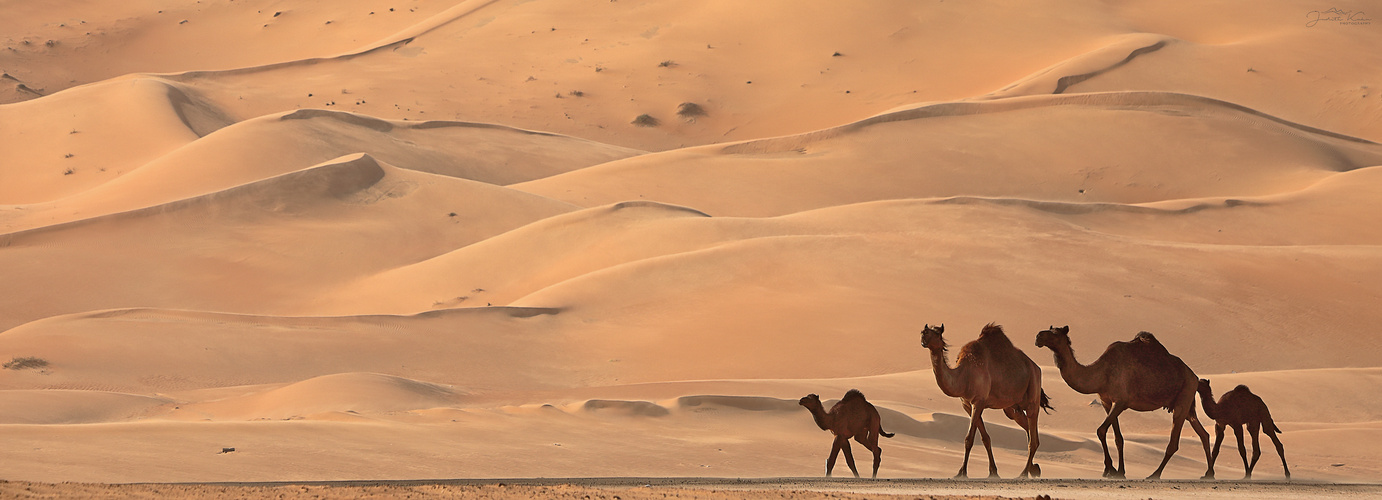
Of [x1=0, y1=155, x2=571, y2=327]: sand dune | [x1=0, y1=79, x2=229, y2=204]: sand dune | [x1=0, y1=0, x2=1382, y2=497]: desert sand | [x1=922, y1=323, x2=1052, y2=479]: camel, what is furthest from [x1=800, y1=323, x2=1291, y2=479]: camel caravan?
[x1=0, y1=79, x2=229, y2=204]: sand dune

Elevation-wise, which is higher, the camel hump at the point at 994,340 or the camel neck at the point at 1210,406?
the camel hump at the point at 994,340

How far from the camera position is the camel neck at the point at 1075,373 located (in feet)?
33.8

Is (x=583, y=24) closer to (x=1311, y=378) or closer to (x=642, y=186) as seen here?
(x=642, y=186)

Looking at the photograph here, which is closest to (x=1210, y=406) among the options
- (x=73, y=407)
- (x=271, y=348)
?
(x=73, y=407)

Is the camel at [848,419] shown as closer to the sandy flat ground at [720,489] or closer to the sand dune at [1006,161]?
the sandy flat ground at [720,489]

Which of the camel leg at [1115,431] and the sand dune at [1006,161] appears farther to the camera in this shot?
the sand dune at [1006,161]

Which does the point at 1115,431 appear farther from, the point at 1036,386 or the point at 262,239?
the point at 262,239

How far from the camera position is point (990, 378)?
10258 mm

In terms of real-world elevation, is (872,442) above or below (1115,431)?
below

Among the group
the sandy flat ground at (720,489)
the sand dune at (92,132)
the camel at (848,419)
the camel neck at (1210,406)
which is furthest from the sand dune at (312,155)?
the camel neck at (1210,406)

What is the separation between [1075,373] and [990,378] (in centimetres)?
68

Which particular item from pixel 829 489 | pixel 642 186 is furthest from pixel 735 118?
pixel 829 489

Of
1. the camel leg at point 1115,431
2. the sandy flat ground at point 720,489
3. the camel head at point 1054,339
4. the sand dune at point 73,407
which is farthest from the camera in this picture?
the sand dune at point 73,407

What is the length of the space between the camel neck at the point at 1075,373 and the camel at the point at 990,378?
0.20 meters
